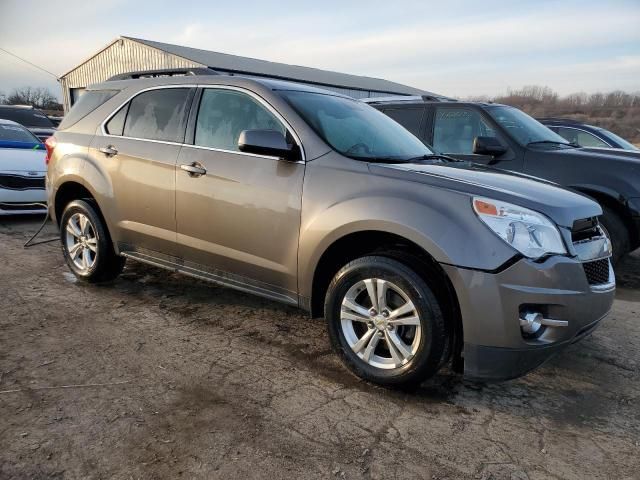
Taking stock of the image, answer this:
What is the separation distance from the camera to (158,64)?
23.0 m

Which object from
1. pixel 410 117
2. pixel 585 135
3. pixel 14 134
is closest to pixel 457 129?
pixel 410 117

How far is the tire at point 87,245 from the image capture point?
4340mm

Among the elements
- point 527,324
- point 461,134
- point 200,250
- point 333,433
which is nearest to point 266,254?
point 200,250

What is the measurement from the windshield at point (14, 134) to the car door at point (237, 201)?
20.7 feet

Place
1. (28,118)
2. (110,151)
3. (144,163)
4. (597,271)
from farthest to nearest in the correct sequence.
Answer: (28,118)
(110,151)
(144,163)
(597,271)

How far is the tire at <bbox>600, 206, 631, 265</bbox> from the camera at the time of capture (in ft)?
16.4

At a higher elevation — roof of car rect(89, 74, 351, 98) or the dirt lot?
roof of car rect(89, 74, 351, 98)

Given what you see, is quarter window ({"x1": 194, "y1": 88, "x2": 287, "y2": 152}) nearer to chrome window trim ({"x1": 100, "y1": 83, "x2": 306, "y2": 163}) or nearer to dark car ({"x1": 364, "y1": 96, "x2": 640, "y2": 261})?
chrome window trim ({"x1": 100, "y1": 83, "x2": 306, "y2": 163})

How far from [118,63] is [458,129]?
23.6 m

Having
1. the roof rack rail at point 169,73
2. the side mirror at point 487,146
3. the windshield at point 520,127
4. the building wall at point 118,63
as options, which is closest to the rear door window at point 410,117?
the windshield at point 520,127

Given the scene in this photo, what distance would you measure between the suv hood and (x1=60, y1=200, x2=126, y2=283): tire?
2663 mm

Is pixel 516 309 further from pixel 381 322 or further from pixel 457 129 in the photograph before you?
pixel 457 129

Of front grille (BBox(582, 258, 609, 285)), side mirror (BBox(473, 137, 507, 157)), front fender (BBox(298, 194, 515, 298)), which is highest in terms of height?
side mirror (BBox(473, 137, 507, 157))

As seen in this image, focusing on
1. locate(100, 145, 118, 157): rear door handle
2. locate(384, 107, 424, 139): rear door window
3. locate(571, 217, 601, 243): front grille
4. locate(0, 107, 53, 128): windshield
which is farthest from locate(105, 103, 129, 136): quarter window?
locate(0, 107, 53, 128): windshield
